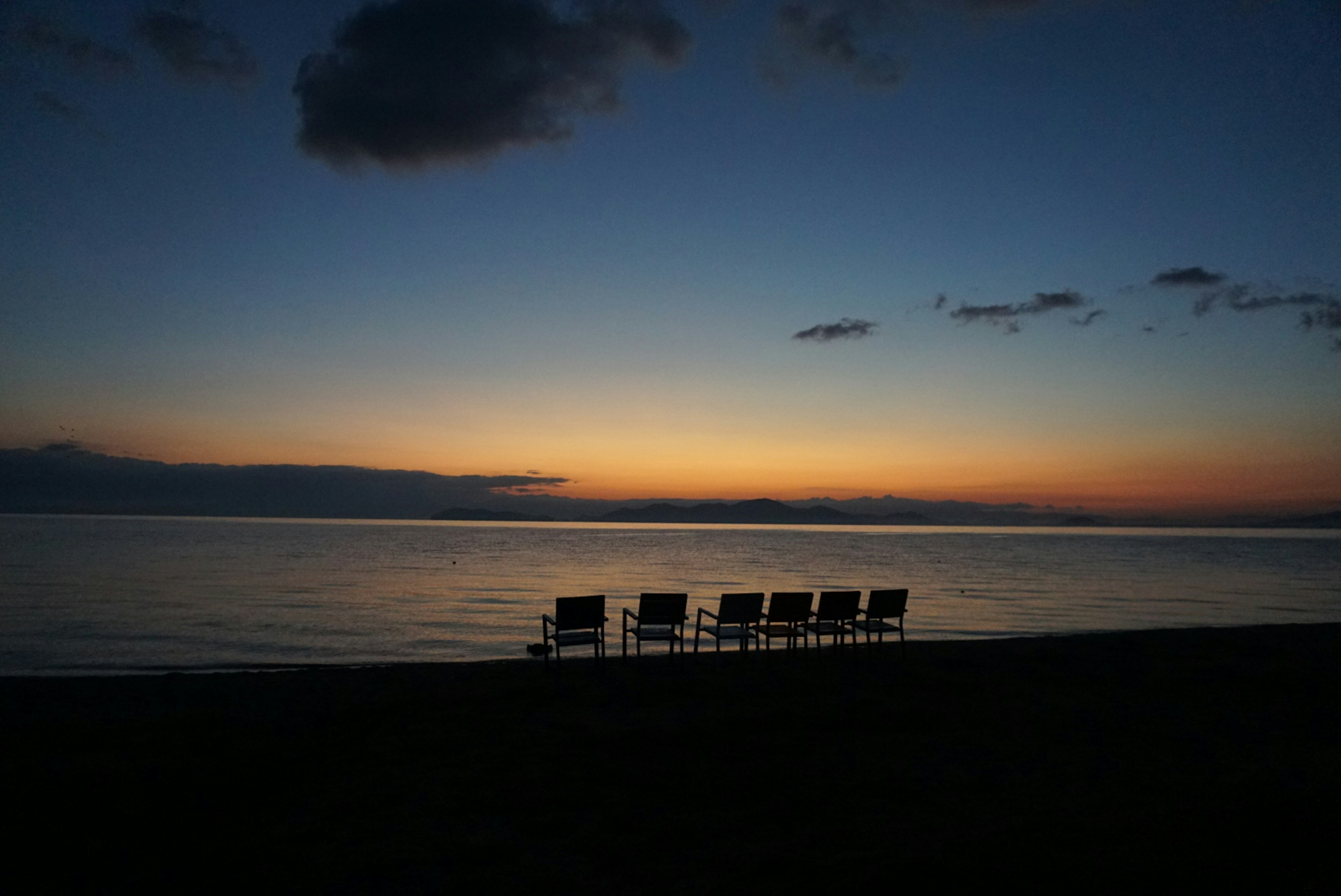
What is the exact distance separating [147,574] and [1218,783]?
4143 centimetres

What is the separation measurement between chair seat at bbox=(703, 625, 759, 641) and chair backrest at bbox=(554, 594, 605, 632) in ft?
5.12

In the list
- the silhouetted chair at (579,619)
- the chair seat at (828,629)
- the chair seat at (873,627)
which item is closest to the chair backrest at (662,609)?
the silhouetted chair at (579,619)

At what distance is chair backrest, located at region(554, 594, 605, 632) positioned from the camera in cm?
1009

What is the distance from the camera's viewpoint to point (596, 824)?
4.93 metres

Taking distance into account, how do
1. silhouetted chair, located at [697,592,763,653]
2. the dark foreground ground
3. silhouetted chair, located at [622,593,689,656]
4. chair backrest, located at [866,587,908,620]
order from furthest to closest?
chair backrest, located at [866,587,908,620]
silhouetted chair, located at [697,592,763,653]
silhouetted chair, located at [622,593,689,656]
the dark foreground ground

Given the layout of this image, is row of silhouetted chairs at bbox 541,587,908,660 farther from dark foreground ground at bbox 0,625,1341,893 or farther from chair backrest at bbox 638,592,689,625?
dark foreground ground at bbox 0,625,1341,893

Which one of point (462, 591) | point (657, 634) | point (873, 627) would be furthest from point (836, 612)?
point (462, 591)

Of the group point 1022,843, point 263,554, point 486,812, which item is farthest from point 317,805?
point 263,554

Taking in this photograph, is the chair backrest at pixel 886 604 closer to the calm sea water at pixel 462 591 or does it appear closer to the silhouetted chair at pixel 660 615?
the silhouetted chair at pixel 660 615

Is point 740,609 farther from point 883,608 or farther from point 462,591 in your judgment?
point 462,591

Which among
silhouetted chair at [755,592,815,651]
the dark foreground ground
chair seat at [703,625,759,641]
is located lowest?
the dark foreground ground

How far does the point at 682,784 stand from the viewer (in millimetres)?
5684

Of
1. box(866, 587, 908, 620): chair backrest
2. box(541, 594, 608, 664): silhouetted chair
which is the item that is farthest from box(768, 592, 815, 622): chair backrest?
box(541, 594, 608, 664): silhouetted chair

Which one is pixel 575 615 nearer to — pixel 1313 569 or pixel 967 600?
pixel 967 600
